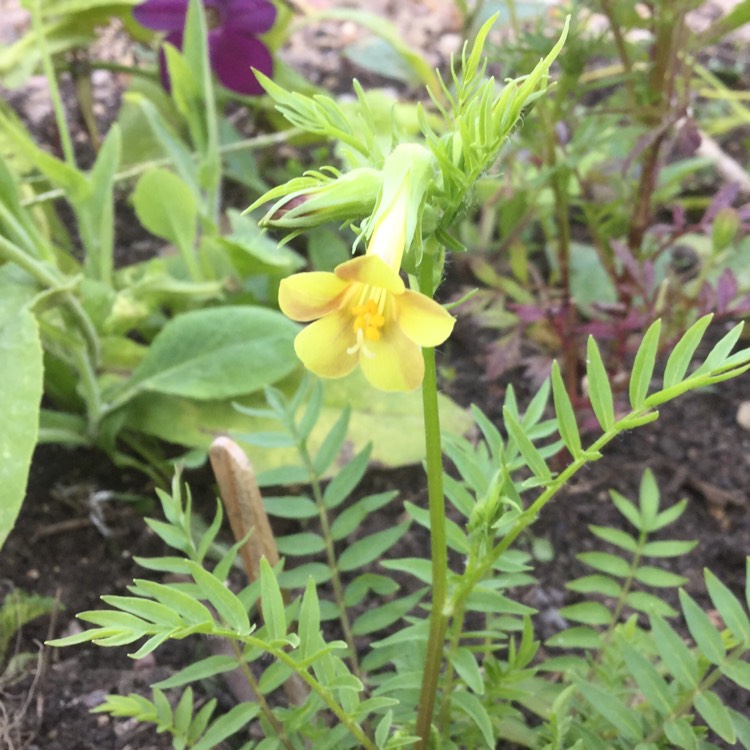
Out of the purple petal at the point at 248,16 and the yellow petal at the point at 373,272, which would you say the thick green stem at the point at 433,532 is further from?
the purple petal at the point at 248,16

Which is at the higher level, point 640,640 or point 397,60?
point 397,60

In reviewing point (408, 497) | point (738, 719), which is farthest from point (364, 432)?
point (738, 719)

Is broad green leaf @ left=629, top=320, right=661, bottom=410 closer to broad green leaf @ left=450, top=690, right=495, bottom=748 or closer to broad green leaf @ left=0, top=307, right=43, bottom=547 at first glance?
broad green leaf @ left=450, top=690, right=495, bottom=748

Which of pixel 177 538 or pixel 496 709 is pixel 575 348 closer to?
pixel 496 709

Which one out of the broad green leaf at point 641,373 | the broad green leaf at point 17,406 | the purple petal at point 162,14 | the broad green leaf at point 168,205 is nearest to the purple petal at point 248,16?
the purple petal at point 162,14

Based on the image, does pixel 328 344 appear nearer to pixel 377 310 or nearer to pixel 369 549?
pixel 377 310

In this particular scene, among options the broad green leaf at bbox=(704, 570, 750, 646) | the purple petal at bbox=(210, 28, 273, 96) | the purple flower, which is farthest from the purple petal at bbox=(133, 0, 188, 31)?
the broad green leaf at bbox=(704, 570, 750, 646)
